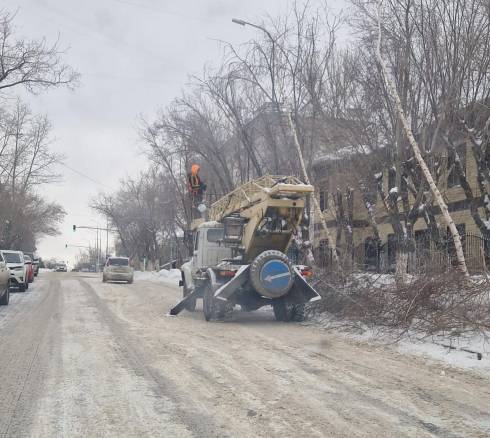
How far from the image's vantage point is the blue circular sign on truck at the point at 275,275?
13.0 metres

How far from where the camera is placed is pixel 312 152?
2336 centimetres

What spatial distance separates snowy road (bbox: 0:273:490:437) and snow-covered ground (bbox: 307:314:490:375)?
41 cm

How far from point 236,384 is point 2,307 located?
1193cm

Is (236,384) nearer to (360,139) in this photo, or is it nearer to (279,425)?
(279,425)

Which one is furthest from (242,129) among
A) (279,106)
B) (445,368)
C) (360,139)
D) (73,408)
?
(73,408)

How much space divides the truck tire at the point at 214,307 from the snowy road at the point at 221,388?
6.25ft

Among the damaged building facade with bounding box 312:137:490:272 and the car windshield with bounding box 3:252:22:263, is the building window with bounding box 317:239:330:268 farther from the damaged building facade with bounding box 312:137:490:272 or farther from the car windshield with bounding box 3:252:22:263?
the car windshield with bounding box 3:252:22:263

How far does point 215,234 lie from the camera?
15.5 m

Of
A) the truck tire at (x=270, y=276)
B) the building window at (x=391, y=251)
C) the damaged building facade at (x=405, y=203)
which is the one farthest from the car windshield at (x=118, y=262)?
the truck tire at (x=270, y=276)

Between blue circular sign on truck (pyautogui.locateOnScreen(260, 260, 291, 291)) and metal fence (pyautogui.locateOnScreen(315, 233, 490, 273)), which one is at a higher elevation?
metal fence (pyautogui.locateOnScreen(315, 233, 490, 273))

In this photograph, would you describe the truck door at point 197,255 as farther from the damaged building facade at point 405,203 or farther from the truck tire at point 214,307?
the damaged building facade at point 405,203

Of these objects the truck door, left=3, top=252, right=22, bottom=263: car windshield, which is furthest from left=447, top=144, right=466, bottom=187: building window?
left=3, top=252, right=22, bottom=263: car windshield

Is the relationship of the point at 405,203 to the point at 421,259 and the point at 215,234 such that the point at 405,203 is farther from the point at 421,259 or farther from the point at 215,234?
the point at 421,259

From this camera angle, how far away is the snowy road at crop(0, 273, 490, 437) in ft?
17.4
